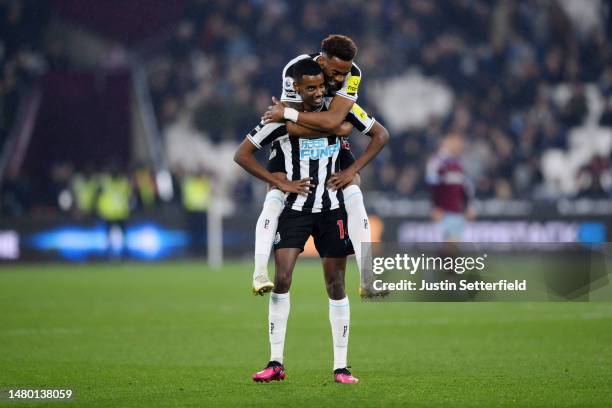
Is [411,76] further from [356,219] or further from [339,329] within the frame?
[339,329]

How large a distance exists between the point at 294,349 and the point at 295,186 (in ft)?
8.81

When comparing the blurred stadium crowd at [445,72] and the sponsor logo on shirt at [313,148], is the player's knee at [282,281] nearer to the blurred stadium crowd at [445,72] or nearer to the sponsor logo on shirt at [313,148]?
the sponsor logo on shirt at [313,148]

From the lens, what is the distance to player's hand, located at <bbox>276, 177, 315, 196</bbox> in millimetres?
7793

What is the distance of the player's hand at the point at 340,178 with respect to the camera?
788 centimetres

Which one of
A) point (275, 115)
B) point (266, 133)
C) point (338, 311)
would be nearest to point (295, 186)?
point (266, 133)

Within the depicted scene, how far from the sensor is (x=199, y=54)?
88.6ft

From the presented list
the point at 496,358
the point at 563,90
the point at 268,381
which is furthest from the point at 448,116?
the point at 268,381

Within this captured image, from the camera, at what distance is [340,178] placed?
7879 mm

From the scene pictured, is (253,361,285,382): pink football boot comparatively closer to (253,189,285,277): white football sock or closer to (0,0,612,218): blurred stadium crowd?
(253,189,285,277): white football sock

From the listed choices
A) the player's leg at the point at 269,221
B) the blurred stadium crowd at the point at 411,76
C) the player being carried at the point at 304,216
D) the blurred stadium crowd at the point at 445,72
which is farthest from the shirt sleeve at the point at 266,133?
the blurred stadium crowd at the point at 411,76

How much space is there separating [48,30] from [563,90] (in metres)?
11.8

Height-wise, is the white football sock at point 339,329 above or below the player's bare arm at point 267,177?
below

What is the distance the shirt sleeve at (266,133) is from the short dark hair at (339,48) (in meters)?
0.60

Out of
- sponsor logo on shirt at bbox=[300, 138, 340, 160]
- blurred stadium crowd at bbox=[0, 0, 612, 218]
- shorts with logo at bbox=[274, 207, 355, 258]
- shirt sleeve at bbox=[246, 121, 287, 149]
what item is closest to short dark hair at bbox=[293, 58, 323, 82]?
shirt sleeve at bbox=[246, 121, 287, 149]
